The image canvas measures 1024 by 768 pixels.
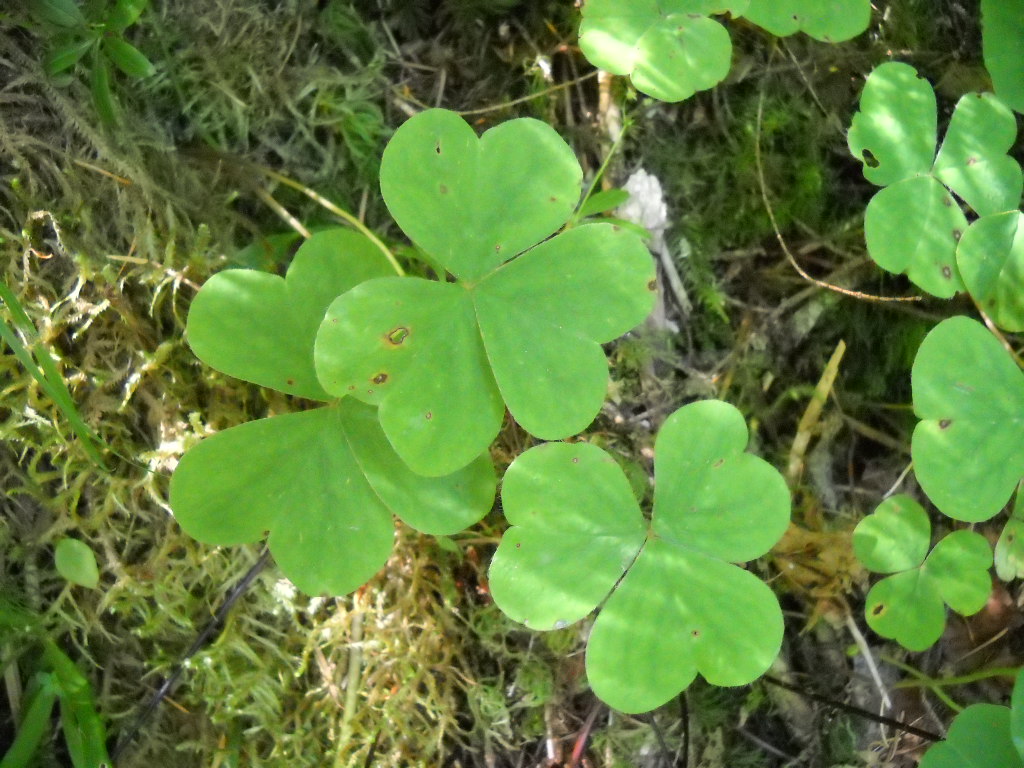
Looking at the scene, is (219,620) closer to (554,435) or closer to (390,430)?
(390,430)

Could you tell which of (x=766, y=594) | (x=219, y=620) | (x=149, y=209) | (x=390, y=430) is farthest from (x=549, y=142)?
(x=219, y=620)

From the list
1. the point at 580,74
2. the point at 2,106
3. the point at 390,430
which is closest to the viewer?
the point at 390,430

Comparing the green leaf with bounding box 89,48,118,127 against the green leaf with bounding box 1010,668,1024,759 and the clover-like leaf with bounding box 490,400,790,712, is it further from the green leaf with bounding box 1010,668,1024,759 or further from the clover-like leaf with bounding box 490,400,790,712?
the green leaf with bounding box 1010,668,1024,759

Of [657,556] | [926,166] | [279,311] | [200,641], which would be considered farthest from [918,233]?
[200,641]

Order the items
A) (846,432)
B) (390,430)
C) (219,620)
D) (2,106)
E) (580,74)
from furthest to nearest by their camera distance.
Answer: (846,432)
(580,74)
(219,620)
(2,106)
(390,430)

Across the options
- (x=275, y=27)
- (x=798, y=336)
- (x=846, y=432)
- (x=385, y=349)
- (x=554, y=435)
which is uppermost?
(x=275, y=27)

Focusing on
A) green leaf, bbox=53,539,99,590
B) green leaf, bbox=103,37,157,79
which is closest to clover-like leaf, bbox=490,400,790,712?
green leaf, bbox=53,539,99,590

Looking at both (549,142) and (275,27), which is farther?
(275,27)
